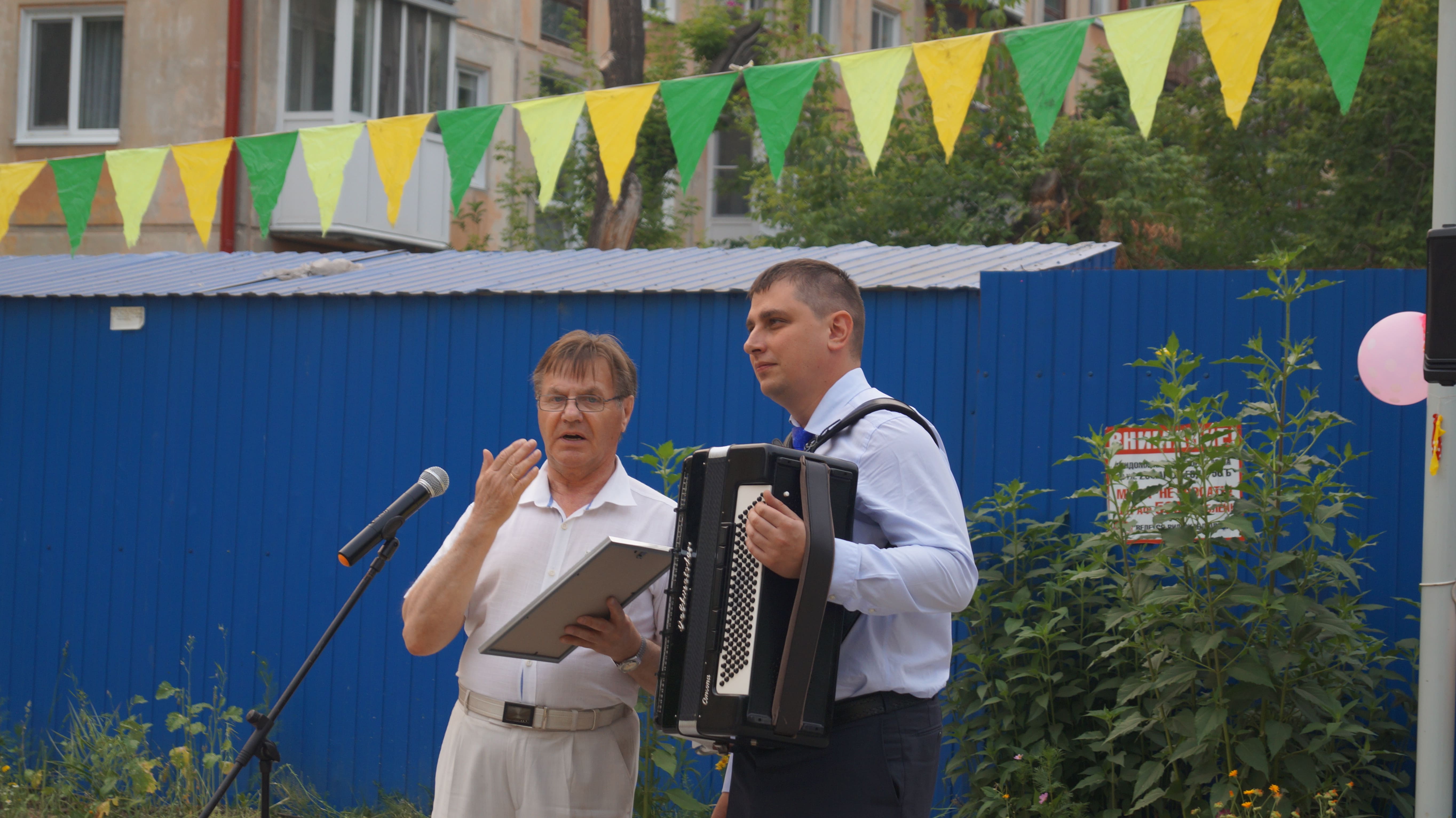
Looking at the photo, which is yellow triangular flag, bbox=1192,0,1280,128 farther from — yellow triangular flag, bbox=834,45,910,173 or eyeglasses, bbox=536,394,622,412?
eyeglasses, bbox=536,394,622,412

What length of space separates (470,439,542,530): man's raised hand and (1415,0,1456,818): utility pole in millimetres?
2885

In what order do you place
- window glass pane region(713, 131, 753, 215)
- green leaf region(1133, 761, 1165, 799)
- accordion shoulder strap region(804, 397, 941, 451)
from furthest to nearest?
window glass pane region(713, 131, 753, 215)
green leaf region(1133, 761, 1165, 799)
accordion shoulder strap region(804, 397, 941, 451)

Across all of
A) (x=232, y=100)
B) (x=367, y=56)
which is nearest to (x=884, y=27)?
(x=367, y=56)

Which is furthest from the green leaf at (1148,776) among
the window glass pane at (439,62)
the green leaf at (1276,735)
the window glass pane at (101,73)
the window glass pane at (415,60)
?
the window glass pane at (101,73)

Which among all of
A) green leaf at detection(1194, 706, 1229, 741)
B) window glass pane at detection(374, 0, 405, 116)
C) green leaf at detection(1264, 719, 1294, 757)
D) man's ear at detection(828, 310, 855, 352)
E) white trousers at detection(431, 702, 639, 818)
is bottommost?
green leaf at detection(1264, 719, 1294, 757)

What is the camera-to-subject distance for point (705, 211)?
22.2 metres

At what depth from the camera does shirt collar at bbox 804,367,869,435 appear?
2.70m

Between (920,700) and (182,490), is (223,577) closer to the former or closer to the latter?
(182,490)

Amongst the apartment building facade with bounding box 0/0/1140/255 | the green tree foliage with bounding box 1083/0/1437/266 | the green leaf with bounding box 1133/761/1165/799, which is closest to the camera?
the green leaf with bounding box 1133/761/1165/799

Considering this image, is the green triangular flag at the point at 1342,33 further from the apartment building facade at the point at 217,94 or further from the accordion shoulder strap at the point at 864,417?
the apartment building facade at the point at 217,94

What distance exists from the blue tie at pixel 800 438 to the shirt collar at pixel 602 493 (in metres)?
0.49

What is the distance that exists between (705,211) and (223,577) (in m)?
16.4

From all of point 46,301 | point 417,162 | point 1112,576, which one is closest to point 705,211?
point 417,162

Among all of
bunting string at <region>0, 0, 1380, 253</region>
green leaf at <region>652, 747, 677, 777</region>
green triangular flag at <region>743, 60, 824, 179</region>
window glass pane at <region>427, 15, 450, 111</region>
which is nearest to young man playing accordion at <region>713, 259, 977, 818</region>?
green leaf at <region>652, 747, 677, 777</region>
